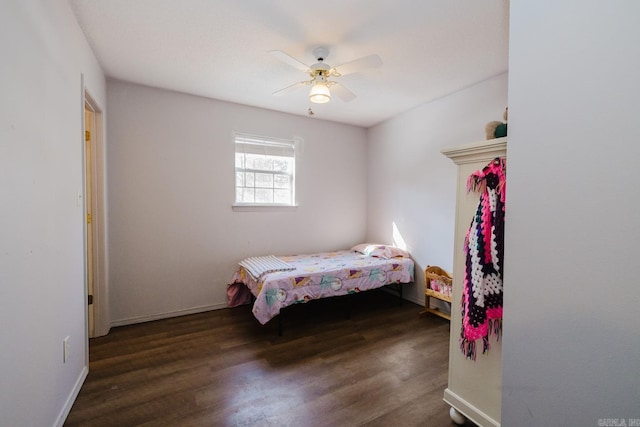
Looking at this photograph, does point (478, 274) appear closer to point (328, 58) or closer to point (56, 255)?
point (328, 58)

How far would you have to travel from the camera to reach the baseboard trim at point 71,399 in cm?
156

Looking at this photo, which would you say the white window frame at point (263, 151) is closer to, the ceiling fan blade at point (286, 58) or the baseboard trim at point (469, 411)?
the ceiling fan blade at point (286, 58)

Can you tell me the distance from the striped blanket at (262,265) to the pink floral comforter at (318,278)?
6 centimetres

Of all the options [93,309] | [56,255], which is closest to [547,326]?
[56,255]

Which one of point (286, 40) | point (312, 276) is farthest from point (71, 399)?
point (286, 40)

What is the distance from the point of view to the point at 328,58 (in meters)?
2.43

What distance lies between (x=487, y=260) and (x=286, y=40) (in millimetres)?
2080

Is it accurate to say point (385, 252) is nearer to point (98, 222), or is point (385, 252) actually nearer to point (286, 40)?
point (286, 40)

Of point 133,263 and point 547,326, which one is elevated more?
point 547,326

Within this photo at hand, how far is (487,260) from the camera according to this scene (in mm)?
1368

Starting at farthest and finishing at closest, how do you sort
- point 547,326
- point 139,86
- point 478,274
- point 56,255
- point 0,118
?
point 139,86 → point 56,255 → point 478,274 → point 0,118 → point 547,326

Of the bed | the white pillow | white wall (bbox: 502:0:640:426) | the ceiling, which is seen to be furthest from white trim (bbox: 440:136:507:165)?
the white pillow

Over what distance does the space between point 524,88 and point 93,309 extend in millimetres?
3617

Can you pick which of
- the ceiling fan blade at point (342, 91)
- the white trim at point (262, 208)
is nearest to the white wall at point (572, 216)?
the ceiling fan blade at point (342, 91)
